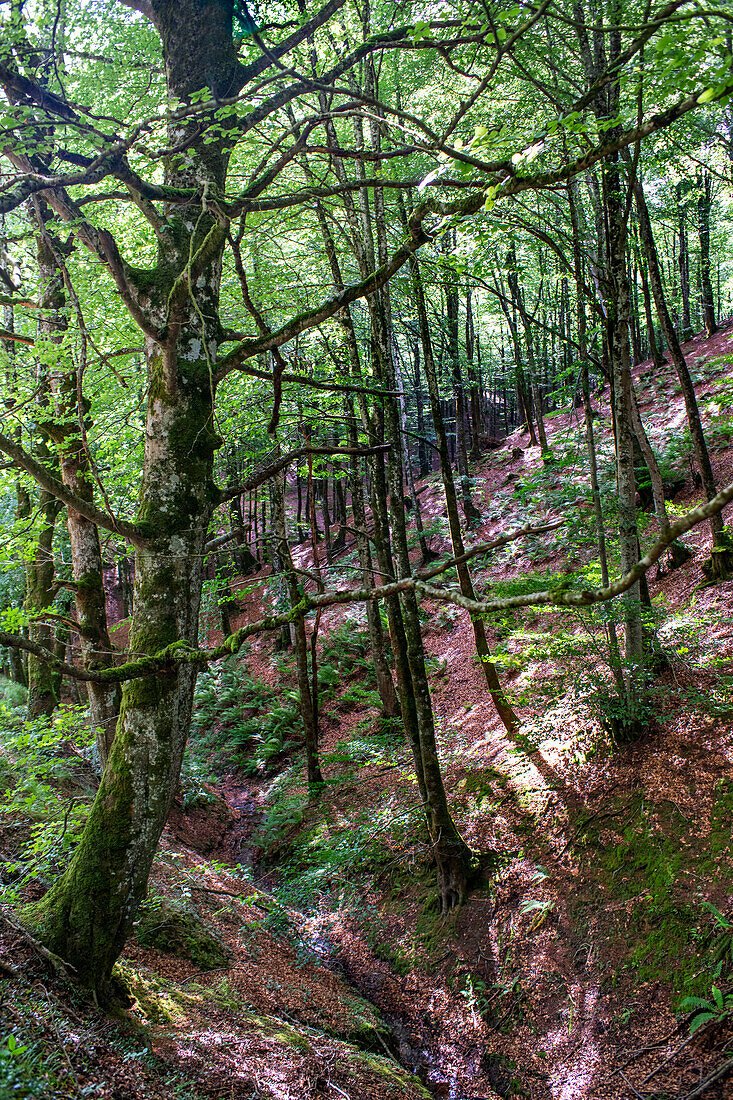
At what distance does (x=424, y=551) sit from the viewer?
17000 mm

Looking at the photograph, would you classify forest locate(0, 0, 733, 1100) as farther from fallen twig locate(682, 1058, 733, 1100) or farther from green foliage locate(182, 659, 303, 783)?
green foliage locate(182, 659, 303, 783)

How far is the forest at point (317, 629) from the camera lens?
3475 millimetres

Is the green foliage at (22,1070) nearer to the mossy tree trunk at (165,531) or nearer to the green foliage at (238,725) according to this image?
the mossy tree trunk at (165,531)

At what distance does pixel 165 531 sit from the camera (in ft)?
12.7

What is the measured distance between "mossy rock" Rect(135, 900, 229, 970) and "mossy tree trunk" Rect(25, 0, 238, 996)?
201 centimetres

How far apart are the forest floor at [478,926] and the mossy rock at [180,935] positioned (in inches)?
1.0

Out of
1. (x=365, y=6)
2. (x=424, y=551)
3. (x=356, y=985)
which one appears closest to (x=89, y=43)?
(x=365, y=6)

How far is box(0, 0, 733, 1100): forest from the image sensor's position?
347cm

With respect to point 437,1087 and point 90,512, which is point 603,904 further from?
A: point 90,512

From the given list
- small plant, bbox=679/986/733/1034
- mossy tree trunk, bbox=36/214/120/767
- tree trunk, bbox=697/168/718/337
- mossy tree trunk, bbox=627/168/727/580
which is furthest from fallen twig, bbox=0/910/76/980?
tree trunk, bbox=697/168/718/337

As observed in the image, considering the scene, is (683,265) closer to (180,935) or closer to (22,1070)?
(180,935)

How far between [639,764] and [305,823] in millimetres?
5365

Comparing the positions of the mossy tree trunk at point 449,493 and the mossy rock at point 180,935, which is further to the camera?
the mossy tree trunk at point 449,493

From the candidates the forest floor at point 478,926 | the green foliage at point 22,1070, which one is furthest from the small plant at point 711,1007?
the green foliage at point 22,1070
